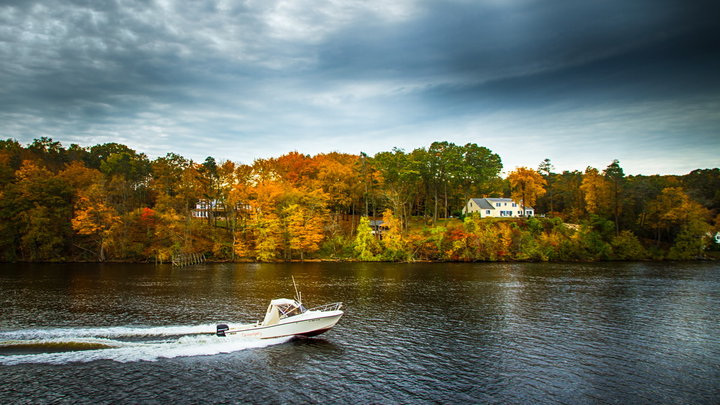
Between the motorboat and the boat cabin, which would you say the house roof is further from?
the boat cabin

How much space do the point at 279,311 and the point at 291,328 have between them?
1884mm

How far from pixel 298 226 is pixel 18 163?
75080mm

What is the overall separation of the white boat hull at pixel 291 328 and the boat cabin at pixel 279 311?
678mm

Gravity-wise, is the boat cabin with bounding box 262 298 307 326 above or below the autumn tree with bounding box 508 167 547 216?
below

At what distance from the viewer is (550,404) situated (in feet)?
64.1

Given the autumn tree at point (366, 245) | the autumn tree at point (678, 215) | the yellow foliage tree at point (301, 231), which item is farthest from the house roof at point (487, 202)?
the yellow foliage tree at point (301, 231)

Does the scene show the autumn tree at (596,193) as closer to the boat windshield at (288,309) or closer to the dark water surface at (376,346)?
the dark water surface at (376,346)

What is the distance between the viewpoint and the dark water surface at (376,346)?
21.0m

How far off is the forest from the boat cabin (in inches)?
2195

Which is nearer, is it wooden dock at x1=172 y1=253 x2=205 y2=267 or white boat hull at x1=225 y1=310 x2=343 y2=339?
white boat hull at x1=225 y1=310 x2=343 y2=339

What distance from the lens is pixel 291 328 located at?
2953 centimetres

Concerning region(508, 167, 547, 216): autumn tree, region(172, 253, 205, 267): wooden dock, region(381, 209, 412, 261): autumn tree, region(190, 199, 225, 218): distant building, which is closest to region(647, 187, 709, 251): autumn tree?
region(508, 167, 547, 216): autumn tree

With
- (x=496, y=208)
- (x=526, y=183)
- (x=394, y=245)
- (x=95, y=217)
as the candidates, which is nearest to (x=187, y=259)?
(x=95, y=217)

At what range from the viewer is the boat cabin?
30219mm
